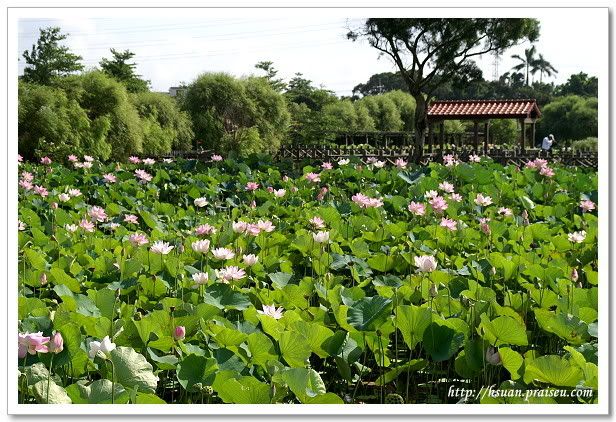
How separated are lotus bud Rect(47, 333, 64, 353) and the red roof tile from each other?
17075mm

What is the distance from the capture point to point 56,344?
5.16 feet

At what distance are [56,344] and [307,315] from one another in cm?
62

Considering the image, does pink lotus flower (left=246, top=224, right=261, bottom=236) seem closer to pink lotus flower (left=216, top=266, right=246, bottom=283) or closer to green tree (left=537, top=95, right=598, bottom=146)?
pink lotus flower (left=216, top=266, right=246, bottom=283)

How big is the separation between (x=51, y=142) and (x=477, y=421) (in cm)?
1137

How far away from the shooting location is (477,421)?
5.13 feet

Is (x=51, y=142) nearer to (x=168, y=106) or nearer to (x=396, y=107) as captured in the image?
(x=168, y=106)

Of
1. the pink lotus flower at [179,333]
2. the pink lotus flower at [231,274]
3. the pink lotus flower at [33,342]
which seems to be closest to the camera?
the pink lotus flower at [33,342]

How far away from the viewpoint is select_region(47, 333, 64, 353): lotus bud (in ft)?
5.13

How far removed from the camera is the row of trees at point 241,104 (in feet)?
43.9

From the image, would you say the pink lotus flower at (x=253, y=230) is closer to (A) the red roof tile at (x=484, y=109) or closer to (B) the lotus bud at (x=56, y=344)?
(B) the lotus bud at (x=56, y=344)

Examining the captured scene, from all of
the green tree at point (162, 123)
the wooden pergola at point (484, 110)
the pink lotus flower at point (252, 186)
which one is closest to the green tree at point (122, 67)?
the green tree at point (162, 123)

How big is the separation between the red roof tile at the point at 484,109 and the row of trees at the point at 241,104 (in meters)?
0.59

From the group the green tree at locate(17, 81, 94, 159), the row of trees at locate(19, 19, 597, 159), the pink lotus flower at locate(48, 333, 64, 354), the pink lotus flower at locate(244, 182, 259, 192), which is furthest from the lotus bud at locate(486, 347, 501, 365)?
the green tree at locate(17, 81, 94, 159)
